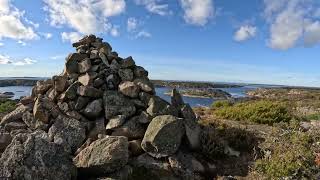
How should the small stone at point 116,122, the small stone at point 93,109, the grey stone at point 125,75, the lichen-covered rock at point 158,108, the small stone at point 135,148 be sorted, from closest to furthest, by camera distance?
the small stone at point 135,148 → the small stone at point 116,122 → the lichen-covered rock at point 158,108 → the small stone at point 93,109 → the grey stone at point 125,75

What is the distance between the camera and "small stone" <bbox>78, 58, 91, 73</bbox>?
50.8 feet

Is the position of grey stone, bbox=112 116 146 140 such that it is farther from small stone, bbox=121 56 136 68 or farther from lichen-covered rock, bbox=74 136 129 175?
small stone, bbox=121 56 136 68

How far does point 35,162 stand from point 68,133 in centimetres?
356

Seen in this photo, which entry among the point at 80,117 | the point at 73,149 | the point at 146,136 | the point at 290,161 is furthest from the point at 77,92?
the point at 290,161

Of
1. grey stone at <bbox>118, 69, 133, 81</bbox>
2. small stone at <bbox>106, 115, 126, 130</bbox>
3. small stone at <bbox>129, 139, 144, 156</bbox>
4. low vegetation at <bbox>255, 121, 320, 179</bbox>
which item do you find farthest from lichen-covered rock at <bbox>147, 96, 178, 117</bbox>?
low vegetation at <bbox>255, 121, 320, 179</bbox>

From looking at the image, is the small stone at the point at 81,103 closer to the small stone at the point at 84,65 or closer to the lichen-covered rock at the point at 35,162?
the small stone at the point at 84,65

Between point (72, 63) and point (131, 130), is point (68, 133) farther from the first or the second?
point (72, 63)

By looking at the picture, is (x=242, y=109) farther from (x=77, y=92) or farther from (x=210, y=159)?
(x=77, y=92)

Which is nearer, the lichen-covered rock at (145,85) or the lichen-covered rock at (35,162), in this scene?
the lichen-covered rock at (35,162)

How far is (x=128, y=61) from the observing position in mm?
15961

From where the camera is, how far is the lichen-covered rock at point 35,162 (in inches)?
380

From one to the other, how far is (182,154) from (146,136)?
1.33 m

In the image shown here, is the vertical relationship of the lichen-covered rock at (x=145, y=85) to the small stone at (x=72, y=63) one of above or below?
below

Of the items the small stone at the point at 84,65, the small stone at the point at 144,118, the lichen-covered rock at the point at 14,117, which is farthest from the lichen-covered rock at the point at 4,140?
the small stone at the point at 144,118
